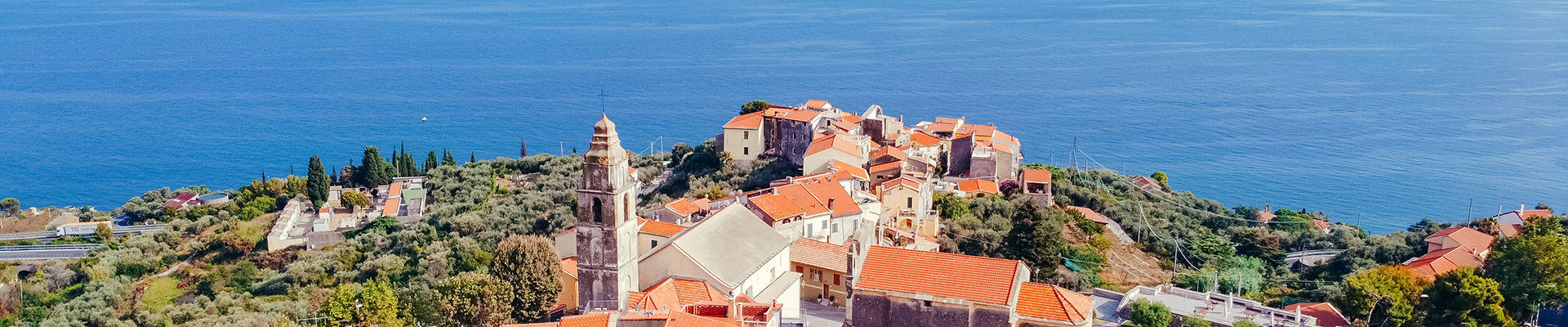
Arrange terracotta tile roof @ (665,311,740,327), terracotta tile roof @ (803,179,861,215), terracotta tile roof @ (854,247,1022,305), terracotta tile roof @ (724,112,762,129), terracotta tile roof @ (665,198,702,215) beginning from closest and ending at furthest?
terracotta tile roof @ (665,311,740,327) < terracotta tile roof @ (854,247,1022,305) < terracotta tile roof @ (665,198,702,215) < terracotta tile roof @ (803,179,861,215) < terracotta tile roof @ (724,112,762,129)

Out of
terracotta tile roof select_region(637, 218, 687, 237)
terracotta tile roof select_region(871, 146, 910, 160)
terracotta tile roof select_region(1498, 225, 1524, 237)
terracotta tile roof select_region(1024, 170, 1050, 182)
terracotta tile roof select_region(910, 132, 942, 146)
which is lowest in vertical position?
terracotta tile roof select_region(1498, 225, 1524, 237)

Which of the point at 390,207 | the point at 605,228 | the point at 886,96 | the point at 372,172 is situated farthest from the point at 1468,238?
the point at 886,96

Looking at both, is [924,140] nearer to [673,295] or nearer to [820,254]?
[820,254]

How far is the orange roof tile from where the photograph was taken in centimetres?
5856

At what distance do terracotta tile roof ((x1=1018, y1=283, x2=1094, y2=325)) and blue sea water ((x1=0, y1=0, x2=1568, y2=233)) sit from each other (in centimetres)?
5338

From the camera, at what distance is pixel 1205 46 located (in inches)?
6038

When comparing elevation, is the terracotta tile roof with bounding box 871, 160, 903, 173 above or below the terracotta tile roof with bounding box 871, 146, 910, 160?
below

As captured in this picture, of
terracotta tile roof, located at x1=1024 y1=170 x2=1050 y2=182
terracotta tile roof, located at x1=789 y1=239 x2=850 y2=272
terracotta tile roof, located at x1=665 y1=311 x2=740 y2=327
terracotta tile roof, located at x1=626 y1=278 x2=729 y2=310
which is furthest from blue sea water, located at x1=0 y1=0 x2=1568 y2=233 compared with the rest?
terracotta tile roof, located at x1=665 y1=311 x2=740 y2=327

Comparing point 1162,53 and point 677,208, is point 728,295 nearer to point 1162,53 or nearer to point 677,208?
point 677,208

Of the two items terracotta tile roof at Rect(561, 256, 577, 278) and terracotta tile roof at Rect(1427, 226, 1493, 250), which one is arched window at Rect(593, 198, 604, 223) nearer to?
terracotta tile roof at Rect(561, 256, 577, 278)

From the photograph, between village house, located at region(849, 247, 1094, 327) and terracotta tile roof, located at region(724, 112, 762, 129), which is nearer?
village house, located at region(849, 247, 1094, 327)

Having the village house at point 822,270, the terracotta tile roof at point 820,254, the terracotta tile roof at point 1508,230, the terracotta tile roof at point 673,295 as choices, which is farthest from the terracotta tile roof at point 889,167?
the terracotta tile roof at point 1508,230

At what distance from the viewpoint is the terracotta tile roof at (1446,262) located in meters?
33.1

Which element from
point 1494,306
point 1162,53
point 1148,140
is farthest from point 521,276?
point 1162,53
